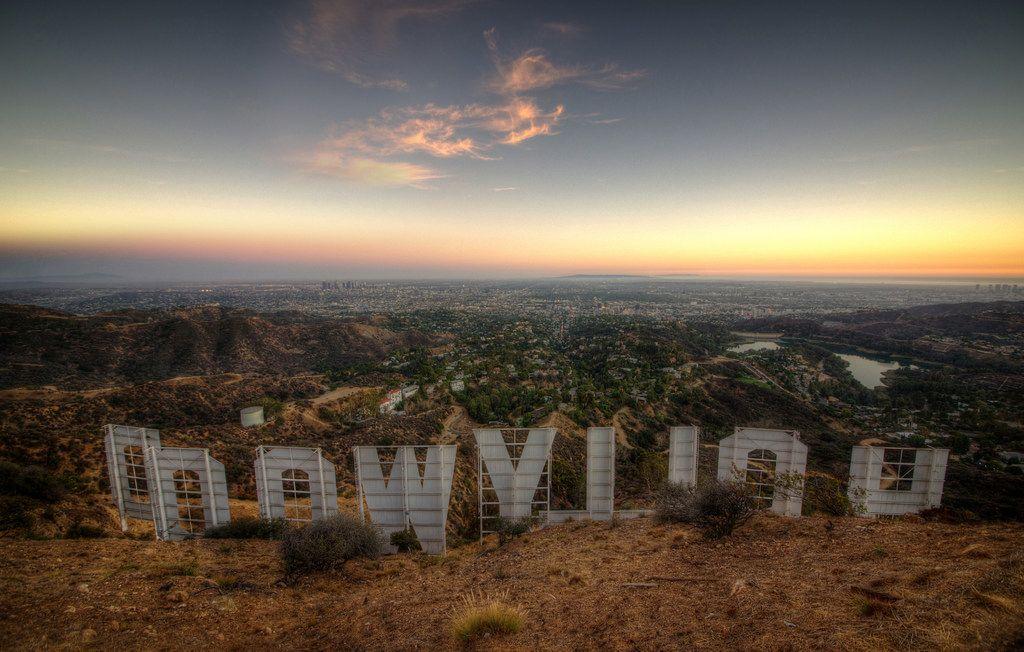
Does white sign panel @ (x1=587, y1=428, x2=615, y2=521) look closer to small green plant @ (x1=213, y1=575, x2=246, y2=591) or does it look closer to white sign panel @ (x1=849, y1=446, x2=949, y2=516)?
white sign panel @ (x1=849, y1=446, x2=949, y2=516)

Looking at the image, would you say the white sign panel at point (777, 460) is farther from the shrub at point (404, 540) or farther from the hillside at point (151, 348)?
the hillside at point (151, 348)

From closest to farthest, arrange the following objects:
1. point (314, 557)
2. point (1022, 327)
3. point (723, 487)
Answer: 1. point (314, 557)
2. point (723, 487)
3. point (1022, 327)

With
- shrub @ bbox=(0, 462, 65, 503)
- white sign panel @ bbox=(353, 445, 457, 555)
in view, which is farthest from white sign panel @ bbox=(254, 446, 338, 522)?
shrub @ bbox=(0, 462, 65, 503)

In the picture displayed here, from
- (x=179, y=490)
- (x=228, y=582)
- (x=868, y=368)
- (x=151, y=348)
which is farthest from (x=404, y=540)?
(x=868, y=368)

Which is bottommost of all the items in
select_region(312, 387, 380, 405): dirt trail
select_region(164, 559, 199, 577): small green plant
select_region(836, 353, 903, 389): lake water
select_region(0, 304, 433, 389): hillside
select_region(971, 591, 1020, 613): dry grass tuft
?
select_region(836, 353, 903, 389): lake water

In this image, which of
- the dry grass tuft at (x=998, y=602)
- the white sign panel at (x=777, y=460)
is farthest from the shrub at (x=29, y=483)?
the dry grass tuft at (x=998, y=602)

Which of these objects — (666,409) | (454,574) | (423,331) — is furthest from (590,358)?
(454,574)

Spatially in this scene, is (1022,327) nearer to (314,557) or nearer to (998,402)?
(998,402)

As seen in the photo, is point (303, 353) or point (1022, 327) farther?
point (1022, 327)
